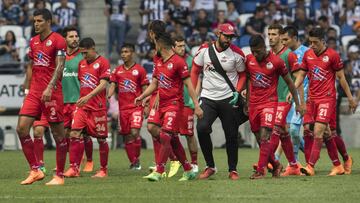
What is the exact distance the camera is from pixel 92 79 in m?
19.2

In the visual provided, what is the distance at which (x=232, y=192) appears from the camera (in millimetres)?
14875

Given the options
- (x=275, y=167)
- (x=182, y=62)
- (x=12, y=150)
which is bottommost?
(x=12, y=150)

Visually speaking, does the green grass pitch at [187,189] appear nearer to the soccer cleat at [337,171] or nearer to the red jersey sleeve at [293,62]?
the soccer cleat at [337,171]

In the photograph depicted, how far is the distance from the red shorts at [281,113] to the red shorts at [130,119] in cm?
352

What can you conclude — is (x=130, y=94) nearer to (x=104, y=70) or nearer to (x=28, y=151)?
(x=104, y=70)

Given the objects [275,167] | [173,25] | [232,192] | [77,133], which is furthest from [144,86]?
[173,25]

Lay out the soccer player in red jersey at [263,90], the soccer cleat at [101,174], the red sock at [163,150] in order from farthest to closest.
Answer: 1. the soccer cleat at [101,174]
2. the soccer player in red jersey at [263,90]
3. the red sock at [163,150]

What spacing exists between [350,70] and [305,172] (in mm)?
12464

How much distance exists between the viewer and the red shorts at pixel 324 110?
18.0m

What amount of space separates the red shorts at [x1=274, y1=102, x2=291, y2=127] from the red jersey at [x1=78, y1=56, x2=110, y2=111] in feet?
9.59

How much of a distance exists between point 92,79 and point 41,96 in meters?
2.81

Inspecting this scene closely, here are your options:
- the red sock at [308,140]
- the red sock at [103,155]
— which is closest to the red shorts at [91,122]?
the red sock at [103,155]

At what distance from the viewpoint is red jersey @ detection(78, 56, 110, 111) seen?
19016mm

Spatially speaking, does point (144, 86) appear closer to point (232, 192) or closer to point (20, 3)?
point (232, 192)
